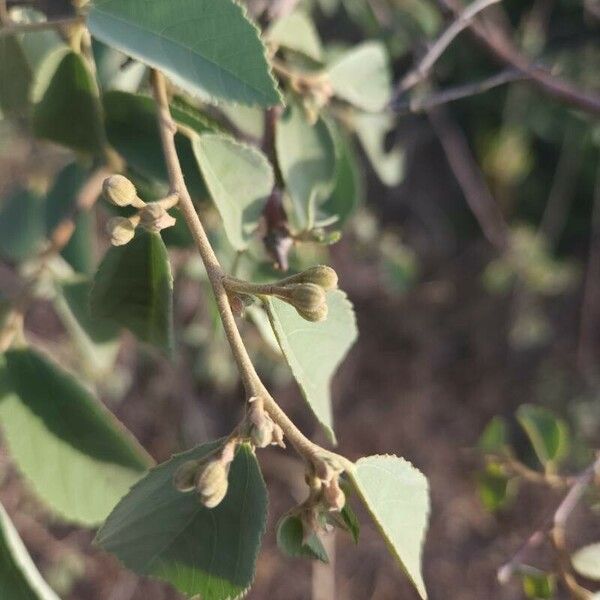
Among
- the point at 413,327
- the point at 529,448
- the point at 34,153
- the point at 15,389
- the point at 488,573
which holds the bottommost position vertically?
the point at 488,573

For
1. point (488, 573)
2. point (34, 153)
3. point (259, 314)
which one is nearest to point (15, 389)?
point (259, 314)

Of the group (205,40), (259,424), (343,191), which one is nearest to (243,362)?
(259,424)

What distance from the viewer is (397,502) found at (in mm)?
614

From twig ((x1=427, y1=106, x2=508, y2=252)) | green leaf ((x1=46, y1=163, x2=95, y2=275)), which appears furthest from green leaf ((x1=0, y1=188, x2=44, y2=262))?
twig ((x1=427, y1=106, x2=508, y2=252))

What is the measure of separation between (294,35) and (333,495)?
2.03 feet

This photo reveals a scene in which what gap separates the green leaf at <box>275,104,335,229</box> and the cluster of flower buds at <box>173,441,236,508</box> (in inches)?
14.3

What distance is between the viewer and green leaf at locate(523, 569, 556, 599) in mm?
990

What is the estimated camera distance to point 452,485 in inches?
110

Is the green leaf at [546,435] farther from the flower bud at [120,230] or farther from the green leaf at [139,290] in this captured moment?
the flower bud at [120,230]

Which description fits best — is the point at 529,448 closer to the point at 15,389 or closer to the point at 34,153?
the point at 34,153

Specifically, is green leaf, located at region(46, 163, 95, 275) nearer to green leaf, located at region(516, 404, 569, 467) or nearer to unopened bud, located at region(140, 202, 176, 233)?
unopened bud, located at region(140, 202, 176, 233)

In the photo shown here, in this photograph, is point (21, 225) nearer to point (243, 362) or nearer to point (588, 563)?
point (243, 362)

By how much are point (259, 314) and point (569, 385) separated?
A: 7.17 ft

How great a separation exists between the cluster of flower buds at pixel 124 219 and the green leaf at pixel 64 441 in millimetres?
302
